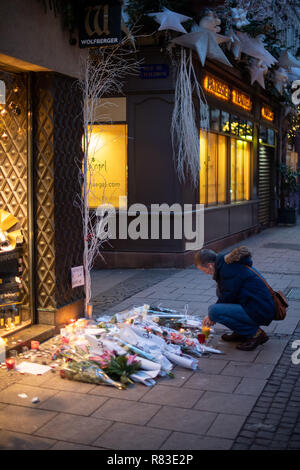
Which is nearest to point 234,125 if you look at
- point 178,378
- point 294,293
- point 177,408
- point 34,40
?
point 294,293

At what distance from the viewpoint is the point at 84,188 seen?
7402 mm

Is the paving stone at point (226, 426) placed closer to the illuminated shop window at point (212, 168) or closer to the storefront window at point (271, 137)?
the illuminated shop window at point (212, 168)

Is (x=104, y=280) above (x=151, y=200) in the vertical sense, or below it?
below

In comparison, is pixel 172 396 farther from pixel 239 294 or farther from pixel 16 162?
pixel 16 162

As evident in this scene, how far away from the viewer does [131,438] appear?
4203 millimetres

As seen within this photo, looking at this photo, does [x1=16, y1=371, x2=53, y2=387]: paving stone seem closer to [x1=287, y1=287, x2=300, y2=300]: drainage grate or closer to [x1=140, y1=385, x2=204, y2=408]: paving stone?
[x1=140, y1=385, x2=204, y2=408]: paving stone

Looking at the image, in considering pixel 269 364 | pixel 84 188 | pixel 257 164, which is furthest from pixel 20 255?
pixel 257 164

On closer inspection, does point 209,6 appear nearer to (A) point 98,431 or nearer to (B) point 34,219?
(B) point 34,219

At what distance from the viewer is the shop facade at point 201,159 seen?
37.5 feet

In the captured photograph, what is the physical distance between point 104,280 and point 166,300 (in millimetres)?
2053

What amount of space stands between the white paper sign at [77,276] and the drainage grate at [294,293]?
3322 mm

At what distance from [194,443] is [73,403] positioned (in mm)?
1251

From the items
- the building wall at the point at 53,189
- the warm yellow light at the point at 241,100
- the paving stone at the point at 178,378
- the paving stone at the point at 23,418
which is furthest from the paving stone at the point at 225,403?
the warm yellow light at the point at 241,100

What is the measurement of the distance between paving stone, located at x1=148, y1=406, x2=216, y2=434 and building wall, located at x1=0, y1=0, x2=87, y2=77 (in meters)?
3.78
